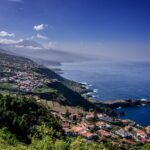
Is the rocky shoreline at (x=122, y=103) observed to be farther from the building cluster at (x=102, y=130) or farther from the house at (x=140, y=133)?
the house at (x=140, y=133)

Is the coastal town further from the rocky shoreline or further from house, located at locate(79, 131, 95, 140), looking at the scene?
the rocky shoreline

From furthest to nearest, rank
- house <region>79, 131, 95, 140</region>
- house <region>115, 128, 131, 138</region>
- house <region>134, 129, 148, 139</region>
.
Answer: house <region>134, 129, 148, 139</region>, house <region>115, 128, 131, 138</region>, house <region>79, 131, 95, 140</region>

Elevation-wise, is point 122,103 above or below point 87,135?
below

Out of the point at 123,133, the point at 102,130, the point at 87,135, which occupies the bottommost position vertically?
the point at 123,133

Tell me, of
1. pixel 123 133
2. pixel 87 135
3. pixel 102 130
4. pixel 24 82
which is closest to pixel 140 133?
pixel 123 133

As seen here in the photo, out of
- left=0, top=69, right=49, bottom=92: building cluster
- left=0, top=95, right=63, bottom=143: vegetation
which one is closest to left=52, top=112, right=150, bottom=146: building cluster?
left=0, top=95, right=63, bottom=143: vegetation

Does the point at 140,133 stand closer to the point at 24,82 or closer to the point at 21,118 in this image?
the point at 21,118

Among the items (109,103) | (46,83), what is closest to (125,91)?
(109,103)

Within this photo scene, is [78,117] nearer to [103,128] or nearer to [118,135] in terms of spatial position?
[103,128]

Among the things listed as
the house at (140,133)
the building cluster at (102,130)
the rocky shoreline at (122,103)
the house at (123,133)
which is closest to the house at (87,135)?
the building cluster at (102,130)
